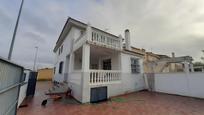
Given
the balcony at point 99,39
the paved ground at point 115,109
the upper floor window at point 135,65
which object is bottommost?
the paved ground at point 115,109

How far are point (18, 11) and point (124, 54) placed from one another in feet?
26.1

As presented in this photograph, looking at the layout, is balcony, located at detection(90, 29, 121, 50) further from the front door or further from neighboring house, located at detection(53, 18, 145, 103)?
the front door

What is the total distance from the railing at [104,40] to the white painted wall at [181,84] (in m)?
5.41

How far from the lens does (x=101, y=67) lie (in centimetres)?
1107

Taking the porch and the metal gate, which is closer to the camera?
the metal gate

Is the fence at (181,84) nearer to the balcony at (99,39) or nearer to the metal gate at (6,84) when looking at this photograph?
the balcony at (99,39)

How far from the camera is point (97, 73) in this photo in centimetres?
680

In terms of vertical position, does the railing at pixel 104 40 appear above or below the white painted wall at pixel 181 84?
above

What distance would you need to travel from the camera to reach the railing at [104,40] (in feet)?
23.0

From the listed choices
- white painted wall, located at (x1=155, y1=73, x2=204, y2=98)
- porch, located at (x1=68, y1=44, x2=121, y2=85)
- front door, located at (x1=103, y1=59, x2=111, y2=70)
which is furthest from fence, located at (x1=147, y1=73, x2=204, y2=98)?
front door, located at (x1=103, y1=59, x2=111, y2=70)

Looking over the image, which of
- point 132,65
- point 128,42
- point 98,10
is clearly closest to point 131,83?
point 132,65

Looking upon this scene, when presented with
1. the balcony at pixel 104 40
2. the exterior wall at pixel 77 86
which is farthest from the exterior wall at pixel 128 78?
the exterior wall at pixel 77 86

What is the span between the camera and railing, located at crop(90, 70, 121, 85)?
257 inches

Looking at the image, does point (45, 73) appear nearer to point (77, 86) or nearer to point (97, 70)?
point (77, 86)
